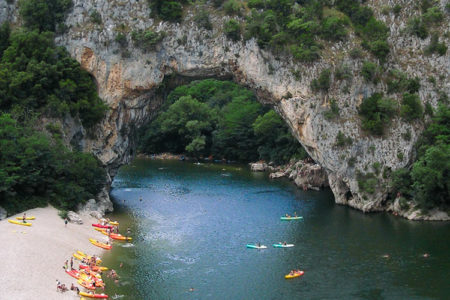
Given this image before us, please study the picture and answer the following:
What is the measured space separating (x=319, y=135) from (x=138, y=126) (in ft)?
62.4

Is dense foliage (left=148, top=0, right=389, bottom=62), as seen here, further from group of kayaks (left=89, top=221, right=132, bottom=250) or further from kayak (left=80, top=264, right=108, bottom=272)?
kayak (left=80, top=264, right=108, bottom=272)

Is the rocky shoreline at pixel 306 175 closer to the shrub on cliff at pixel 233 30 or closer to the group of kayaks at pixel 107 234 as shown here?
the shrub on cliff at pixel 233 30

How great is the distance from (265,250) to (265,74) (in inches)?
844

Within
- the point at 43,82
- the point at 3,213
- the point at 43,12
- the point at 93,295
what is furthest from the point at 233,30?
the point at 93,295

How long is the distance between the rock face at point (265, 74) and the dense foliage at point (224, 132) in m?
27.8

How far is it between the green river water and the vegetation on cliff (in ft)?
20.5

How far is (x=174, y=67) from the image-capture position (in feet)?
194

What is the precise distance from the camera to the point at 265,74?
59438mm

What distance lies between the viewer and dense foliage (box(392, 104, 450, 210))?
51.0 metres

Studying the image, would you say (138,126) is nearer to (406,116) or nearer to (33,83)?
(33,83)

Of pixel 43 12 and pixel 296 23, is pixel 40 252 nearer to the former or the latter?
pixel 43 12

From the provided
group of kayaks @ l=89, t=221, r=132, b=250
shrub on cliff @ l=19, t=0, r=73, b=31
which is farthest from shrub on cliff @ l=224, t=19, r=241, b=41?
group of kayaks @ l=89, t=221, r=132, b=250

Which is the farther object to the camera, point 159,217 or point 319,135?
point 319,135

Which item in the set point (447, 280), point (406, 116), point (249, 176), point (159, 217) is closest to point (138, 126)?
point (159, 217)
